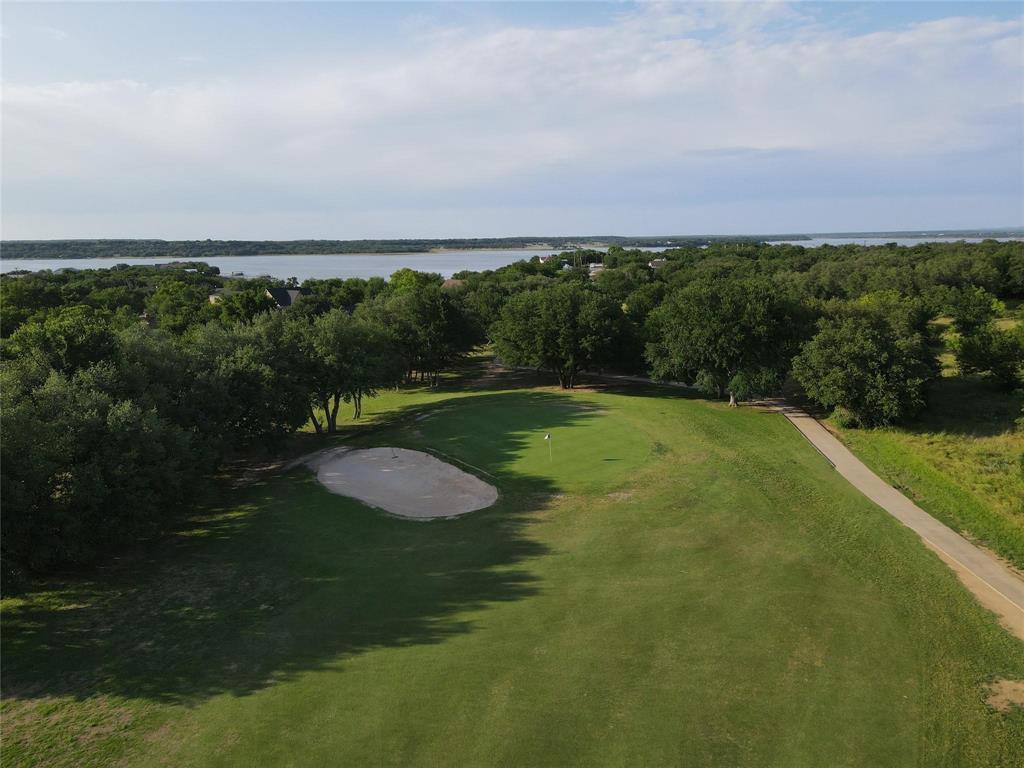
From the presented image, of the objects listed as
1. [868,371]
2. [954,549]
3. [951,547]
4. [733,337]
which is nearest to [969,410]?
[868,371]

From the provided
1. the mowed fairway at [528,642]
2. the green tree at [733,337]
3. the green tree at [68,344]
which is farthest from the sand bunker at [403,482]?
the green tree at [733,337]

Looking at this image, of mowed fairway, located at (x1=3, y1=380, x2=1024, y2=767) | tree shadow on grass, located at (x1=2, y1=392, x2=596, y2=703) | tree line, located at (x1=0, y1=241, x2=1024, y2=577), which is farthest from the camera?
tree line, located at (x1=0, y1=241, x2=1024, y2=577)

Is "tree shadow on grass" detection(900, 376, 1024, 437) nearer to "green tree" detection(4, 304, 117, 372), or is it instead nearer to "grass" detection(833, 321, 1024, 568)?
"grass" detection(833, 321, 1024, 568)

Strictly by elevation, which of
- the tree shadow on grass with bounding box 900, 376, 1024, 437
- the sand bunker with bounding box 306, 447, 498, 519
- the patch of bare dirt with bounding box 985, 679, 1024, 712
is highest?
the tree shadow on grass with bounding box 900, 376, 1024, 437

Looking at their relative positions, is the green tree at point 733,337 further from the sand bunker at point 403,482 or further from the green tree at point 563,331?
the sand bunker at point 403,482

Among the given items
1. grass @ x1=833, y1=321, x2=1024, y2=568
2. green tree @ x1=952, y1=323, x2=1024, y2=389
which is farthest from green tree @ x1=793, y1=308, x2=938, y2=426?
green tree @ x1=952, y1=323, x2=1024, y2=389

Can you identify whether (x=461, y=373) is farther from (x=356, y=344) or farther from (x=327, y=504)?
(x=327, y=504)
